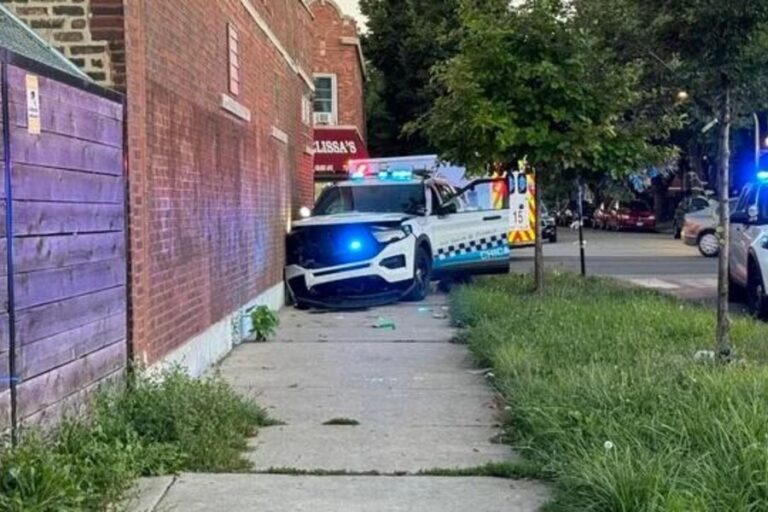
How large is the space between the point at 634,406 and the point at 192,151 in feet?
15.5

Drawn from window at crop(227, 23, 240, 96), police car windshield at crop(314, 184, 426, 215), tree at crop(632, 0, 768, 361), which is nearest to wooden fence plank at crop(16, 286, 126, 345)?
window at crop(227, 23, 240, 96)

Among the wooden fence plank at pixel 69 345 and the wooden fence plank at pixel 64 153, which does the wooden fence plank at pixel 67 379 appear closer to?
the wooden fence plank at pixel 69 345

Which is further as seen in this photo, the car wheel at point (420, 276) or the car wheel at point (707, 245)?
the car wheel at point (707, 245)

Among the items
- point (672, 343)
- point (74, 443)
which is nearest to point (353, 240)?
point (672, 343)

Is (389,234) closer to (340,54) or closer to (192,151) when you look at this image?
(192,151)

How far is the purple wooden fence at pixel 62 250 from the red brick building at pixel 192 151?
1.11ft

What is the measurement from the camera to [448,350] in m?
10.8

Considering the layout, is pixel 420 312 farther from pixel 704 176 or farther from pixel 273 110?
pixel 704 176

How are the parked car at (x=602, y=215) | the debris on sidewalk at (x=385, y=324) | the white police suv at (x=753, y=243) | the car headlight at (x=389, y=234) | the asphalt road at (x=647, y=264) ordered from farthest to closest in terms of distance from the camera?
the parked car at (x=602, y=215), the asphalt road at (x=647, y=264), the car headlight at (x=389, y=234), the white police suv at (x=753, y=243), the debris on sidewalk at (x=385, y=324)

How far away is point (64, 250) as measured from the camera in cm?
580

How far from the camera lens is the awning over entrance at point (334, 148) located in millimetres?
30312

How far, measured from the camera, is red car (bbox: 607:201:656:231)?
169 feet

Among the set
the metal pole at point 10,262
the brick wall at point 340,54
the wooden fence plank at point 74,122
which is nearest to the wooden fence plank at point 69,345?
the metal pole at point 10,262

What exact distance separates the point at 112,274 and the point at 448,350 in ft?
16.5
